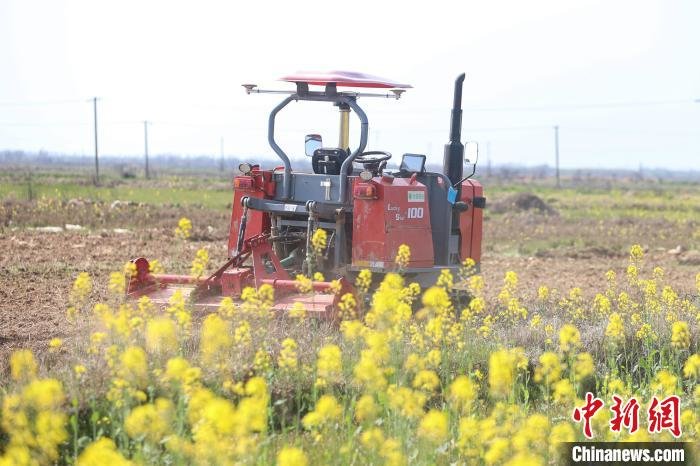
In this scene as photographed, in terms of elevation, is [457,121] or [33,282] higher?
[457,121]

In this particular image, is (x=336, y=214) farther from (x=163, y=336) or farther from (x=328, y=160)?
(x=163, y=336)

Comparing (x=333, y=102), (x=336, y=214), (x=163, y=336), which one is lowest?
(x=163, y=336)

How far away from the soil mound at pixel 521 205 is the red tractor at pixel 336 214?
22.7m

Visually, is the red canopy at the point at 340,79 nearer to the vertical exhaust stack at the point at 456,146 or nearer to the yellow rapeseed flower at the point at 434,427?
the vertical exhaust stack at the point at 456,146

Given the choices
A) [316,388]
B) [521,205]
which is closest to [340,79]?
[316,388]

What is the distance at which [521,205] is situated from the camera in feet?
116

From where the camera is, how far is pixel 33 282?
45.1ft

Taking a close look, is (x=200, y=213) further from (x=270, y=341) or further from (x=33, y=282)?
(x=270, y=341)

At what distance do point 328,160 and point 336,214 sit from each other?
766mm

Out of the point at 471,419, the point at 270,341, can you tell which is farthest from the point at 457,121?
the point at 471,419

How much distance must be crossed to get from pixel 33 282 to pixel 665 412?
9318 mm

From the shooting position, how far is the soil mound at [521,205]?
34.3 m

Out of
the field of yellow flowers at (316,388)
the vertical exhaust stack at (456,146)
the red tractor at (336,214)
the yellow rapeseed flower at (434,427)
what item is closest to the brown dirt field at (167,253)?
the field of yellow flowers at (316,388)

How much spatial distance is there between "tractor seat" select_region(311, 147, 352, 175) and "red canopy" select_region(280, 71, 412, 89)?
827 mm
